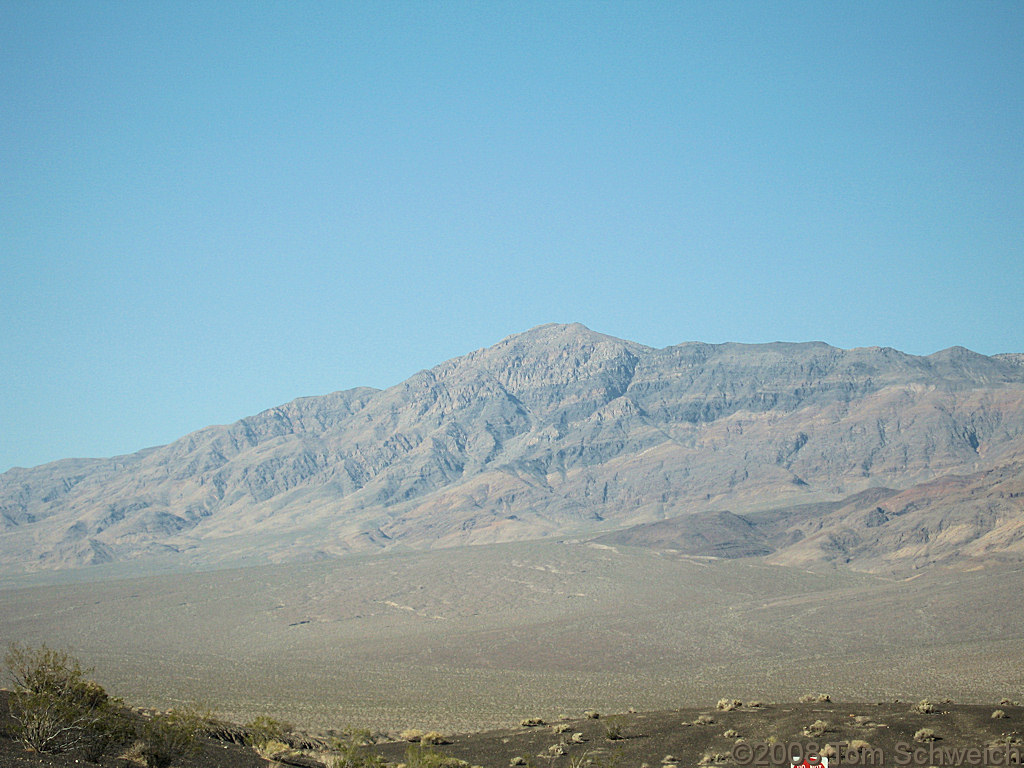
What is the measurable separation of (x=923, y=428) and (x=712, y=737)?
19406 cm

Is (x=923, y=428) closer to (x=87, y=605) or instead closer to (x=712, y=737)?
(x=87, y=605)

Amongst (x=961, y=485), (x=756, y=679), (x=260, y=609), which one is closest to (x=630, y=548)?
(x=961, y=485)

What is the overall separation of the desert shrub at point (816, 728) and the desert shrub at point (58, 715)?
1511cm

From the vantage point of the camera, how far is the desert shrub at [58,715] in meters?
17.6

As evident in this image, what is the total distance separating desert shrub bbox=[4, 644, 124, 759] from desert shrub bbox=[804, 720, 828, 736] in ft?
49.6

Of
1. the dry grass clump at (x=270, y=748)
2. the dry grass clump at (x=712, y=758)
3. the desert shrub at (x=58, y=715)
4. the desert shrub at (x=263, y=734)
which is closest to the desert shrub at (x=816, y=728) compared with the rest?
the dry grass clump at (x=712, y=758)

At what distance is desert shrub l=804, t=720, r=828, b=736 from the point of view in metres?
21.6

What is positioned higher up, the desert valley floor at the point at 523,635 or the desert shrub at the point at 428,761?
the desert shrub at the point at 428,761

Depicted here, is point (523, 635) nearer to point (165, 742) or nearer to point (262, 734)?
point (262, 734)

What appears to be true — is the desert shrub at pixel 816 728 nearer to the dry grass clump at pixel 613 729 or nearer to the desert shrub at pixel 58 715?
the dry grass clump at pixel 613 729

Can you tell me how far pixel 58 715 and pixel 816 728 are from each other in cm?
1631

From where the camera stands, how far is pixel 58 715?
18062 millimetres

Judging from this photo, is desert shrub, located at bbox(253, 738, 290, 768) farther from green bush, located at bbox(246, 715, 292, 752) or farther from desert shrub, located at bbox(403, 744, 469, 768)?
desert shrub, located at bbox(403, 744, 469, 768)

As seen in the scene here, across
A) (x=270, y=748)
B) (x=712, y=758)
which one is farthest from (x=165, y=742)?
(x=712, y=758)
